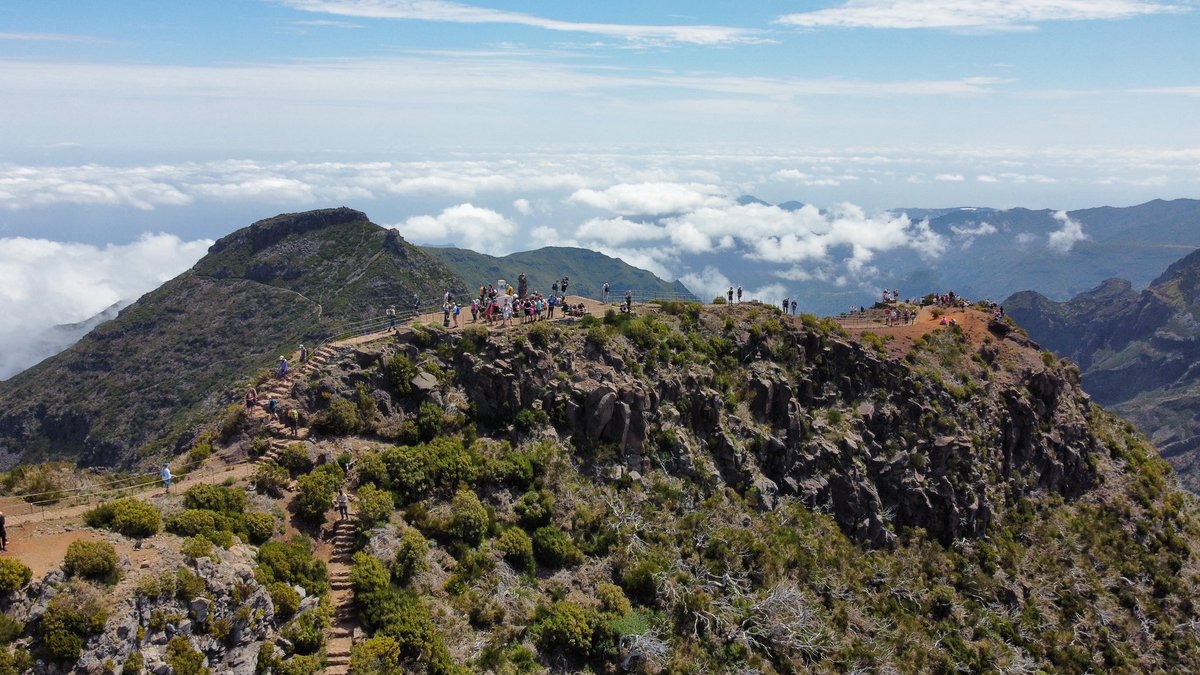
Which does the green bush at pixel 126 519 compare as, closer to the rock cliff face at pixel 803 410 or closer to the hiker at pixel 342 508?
the hiker at pixel 342 508

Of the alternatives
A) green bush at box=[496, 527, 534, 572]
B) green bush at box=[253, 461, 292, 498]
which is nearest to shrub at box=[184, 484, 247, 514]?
green bush at box=[253, 461, 292, 498]

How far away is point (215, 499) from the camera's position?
30391 millimetres

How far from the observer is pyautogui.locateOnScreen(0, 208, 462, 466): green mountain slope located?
11238 cm

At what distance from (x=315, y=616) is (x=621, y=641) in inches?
521

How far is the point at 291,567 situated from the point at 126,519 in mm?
6225

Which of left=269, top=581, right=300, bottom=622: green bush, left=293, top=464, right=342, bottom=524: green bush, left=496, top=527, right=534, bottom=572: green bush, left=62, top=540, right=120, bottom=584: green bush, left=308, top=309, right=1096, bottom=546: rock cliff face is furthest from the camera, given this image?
left=308, top=309, right=1096, bottom=546: rock cliff face

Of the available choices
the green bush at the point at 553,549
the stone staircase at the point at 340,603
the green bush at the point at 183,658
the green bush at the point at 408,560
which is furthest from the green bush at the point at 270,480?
the green bush at the point at 553,549

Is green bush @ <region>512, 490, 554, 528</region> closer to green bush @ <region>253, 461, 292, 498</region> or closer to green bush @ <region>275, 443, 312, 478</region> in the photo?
green bush @ <region>275, 443, 312, 478</region>

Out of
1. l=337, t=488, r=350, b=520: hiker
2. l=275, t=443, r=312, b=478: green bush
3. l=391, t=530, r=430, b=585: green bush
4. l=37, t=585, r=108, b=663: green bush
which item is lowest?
l=391, t=530, r=430, b=585: green bush

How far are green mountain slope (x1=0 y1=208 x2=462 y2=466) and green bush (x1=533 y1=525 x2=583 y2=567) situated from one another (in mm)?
71623

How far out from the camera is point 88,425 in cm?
11331

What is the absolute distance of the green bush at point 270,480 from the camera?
33094mm

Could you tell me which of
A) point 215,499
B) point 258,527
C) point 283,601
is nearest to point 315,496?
point 258,527

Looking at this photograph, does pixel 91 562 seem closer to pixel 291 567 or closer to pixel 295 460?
pixel 291 567
